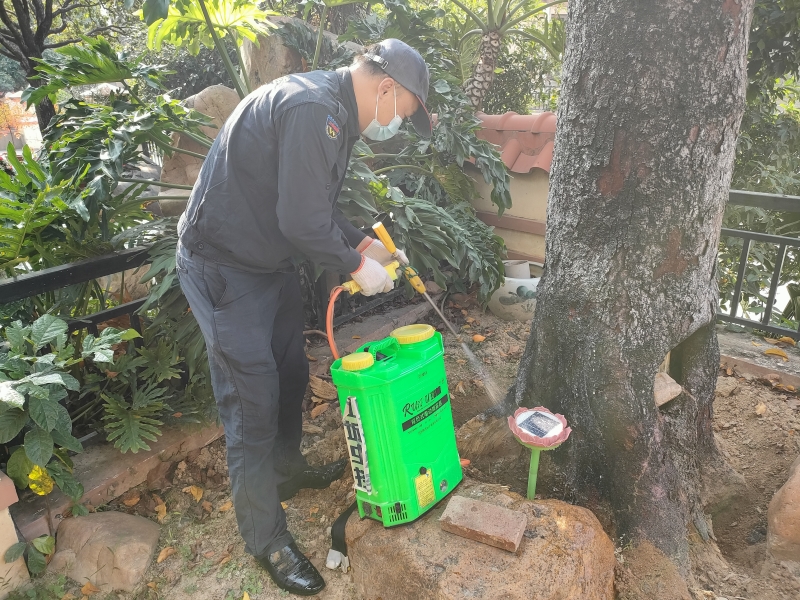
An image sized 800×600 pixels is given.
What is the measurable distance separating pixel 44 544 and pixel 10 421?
500 millimetres

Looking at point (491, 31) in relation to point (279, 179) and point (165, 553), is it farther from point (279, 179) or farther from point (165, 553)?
point (165, 553)

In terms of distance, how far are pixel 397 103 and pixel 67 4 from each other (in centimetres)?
1041

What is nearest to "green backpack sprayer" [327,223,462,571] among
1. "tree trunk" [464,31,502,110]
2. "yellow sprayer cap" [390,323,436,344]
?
"yellow sprayer cap" [390,323,436,344]

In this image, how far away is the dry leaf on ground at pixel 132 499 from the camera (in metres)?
2.45

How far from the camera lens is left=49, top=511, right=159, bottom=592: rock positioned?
7.02 ft

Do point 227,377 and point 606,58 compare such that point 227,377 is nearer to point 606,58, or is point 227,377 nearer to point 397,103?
point 397,103

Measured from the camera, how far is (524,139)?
4598 millimetres

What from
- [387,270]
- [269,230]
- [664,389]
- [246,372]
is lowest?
[664,389]

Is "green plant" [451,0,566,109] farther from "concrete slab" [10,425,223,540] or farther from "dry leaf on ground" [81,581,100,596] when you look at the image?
"dry leaf on ground" [81,581,100,596]

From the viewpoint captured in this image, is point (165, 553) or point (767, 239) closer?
point (165, 553)

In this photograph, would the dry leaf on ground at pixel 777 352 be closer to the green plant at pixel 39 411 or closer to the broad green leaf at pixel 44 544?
the green plant at pixel 39 411

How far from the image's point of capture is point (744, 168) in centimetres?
498

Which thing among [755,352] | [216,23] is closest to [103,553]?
[216,23]

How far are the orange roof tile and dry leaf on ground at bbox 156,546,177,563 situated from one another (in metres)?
3.50
